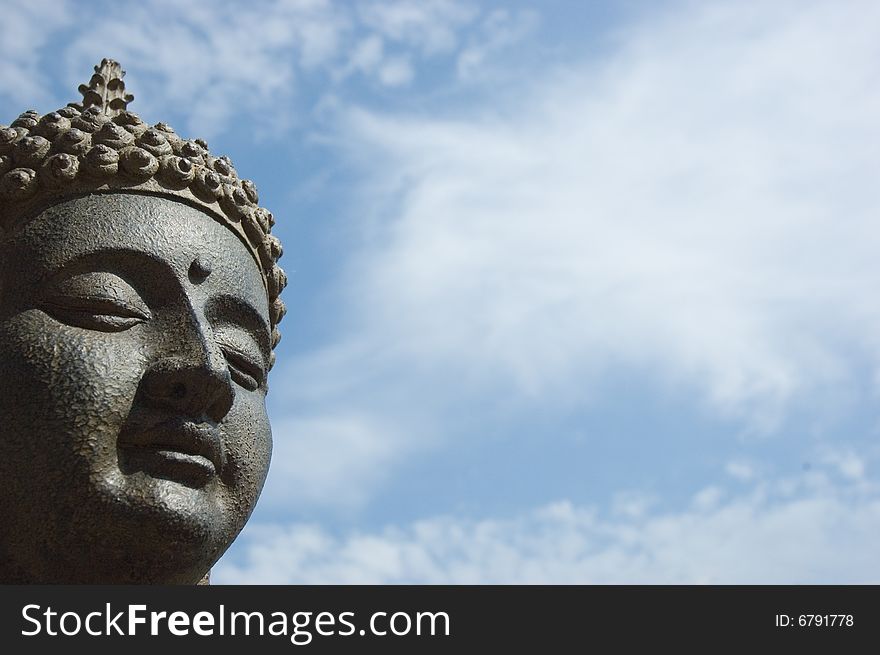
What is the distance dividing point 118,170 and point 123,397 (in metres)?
1.39

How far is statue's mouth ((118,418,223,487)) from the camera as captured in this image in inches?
198

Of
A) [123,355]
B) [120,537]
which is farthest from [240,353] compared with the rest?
[120,537]

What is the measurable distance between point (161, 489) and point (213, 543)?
0.43 meters

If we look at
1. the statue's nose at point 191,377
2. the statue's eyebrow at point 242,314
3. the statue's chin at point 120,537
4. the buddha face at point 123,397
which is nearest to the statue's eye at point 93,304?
the buddha face at point 123,397

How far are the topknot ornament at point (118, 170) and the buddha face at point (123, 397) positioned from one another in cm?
15

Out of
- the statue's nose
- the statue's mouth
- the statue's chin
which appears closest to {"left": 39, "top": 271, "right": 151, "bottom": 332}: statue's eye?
the statue's nose

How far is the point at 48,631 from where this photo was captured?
14.7 ft

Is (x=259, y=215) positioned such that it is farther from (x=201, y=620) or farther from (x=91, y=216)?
(x=201, y=620)

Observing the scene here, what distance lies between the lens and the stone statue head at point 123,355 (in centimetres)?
491

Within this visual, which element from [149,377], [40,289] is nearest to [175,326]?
[149,377]

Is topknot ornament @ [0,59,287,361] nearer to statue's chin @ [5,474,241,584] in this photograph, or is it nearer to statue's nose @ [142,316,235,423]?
statue's nose @ [142,316,235,423]

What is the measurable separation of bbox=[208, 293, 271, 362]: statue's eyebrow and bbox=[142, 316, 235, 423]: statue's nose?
231 mm

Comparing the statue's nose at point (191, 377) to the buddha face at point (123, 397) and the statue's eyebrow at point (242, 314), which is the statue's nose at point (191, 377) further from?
the statue's eyebrow at point (242, 314)

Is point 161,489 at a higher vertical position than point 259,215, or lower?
lower
